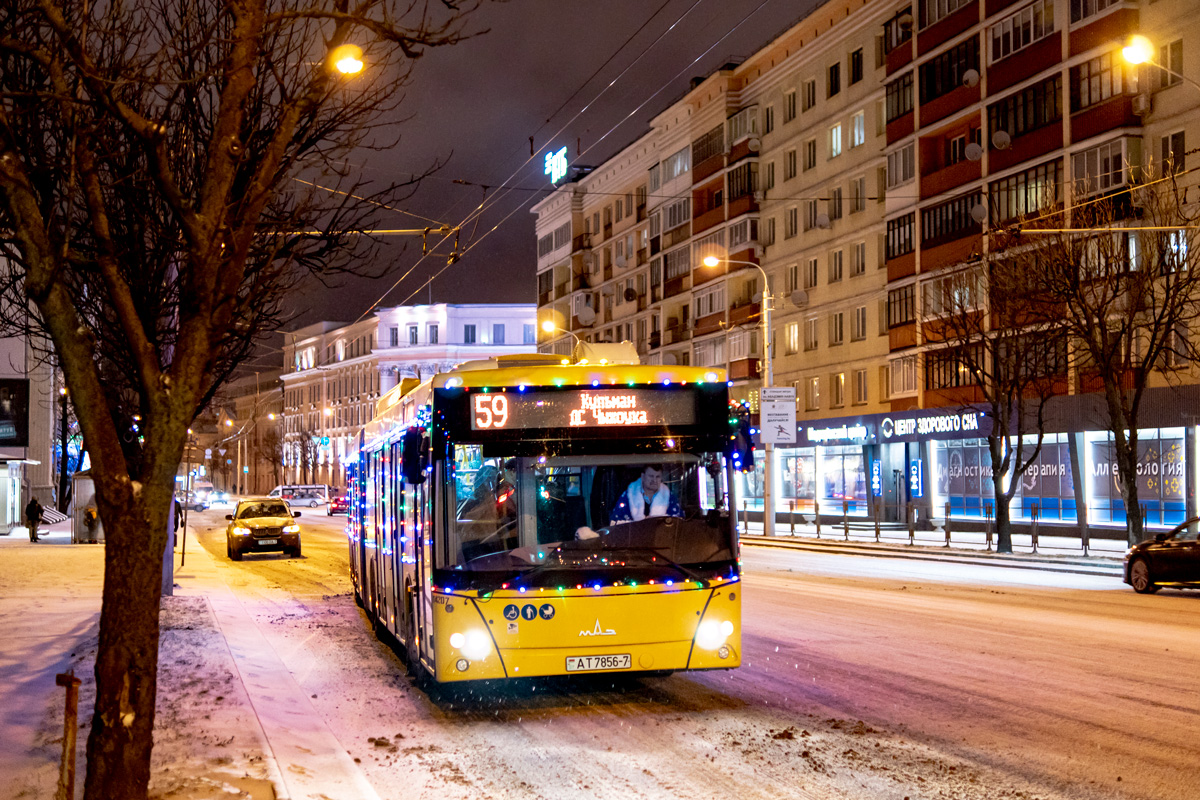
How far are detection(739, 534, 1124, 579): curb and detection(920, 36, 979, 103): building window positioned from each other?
16.1 meters

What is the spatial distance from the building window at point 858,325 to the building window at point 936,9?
1096 cm

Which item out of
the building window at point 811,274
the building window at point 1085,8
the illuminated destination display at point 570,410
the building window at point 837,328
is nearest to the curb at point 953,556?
the building window at point 837,328

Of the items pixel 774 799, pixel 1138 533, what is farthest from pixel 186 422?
pixel 1138 533

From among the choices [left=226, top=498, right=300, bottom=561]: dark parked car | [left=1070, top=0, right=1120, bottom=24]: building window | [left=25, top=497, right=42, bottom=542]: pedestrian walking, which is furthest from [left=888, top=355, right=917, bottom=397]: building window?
[left=25, top=497, right=42, bottom=542]: pedestrian walking

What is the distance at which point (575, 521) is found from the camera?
32.9 feet

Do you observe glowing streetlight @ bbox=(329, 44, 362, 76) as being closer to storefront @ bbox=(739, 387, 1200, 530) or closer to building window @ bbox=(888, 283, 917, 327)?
storefront @ bbox=(739, 387, 1200, 530)

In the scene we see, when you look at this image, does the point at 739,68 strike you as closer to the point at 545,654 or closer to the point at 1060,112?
the point at 1060,112

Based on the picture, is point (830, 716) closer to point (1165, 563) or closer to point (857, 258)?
point (1165, 563)

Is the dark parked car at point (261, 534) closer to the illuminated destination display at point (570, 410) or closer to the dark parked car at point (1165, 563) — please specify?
the dark parked car at point (1165, 563)

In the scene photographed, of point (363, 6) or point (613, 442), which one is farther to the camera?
point (613, 442)

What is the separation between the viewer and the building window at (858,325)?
49625 millimetres

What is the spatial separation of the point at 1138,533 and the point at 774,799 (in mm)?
24076

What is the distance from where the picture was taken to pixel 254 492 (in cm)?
15138

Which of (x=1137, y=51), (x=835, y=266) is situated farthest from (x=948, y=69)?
(x=1137, y=51)
